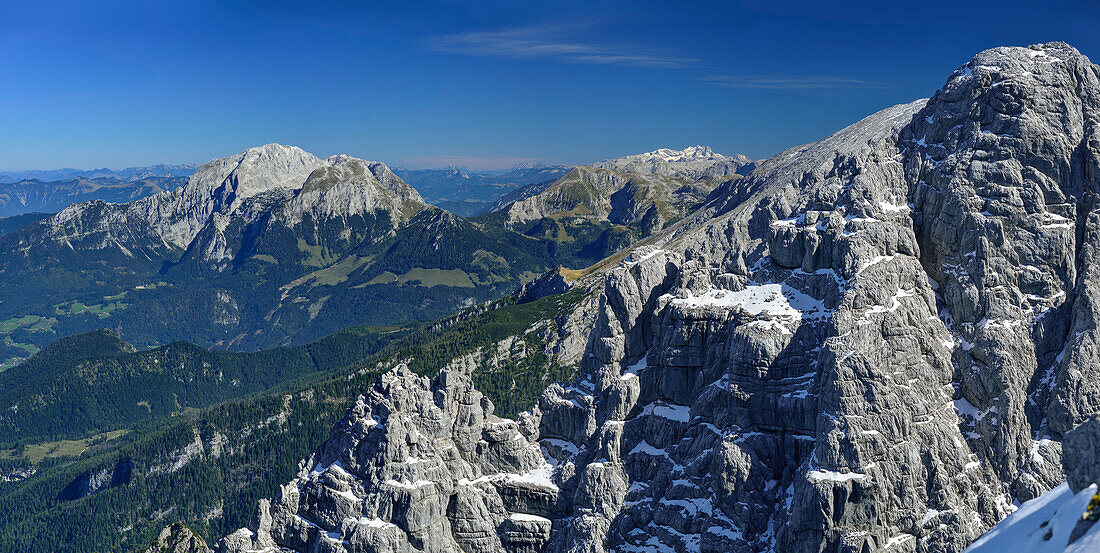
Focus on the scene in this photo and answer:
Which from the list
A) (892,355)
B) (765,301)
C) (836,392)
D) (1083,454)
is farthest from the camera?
(765,301)

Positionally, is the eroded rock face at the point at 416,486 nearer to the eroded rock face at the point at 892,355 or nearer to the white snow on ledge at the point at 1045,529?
the eroded rock face at the point at 892,355

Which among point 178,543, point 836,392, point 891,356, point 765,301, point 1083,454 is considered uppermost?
point 765,301

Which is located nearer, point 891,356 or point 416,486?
point 891,356

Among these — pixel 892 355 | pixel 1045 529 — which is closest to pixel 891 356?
pixel 892 355

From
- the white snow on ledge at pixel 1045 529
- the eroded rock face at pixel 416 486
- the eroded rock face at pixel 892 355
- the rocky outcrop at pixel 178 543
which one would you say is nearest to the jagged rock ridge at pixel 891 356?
the eroded rock face at pixel 892 355

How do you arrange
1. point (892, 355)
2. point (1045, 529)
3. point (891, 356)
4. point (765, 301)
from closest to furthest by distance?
1. point (1045, 529)
2. point (891, 356)
3. point (892, 355)
4. point (765, 301)

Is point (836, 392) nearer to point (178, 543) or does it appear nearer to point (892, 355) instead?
point (892, 355)
